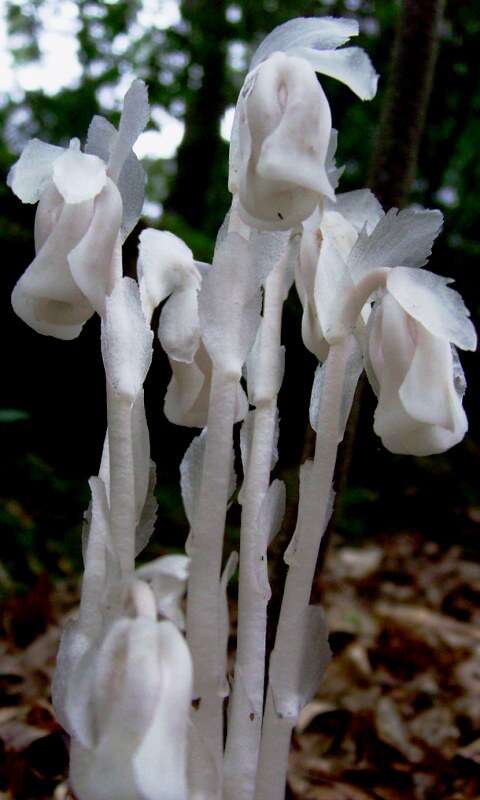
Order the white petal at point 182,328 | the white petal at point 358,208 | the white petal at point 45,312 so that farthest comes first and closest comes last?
1. the white petal at point 358,208
2. the white petal at point 182,328
3. the white petal at point 45,312

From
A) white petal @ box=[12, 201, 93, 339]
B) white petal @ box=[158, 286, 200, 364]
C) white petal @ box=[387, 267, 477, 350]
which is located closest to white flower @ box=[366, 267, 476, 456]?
white petal @ box=[387, 267, 477, 350]

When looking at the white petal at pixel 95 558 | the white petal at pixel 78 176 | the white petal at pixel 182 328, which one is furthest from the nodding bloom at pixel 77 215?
the white petal at pixel 95 558

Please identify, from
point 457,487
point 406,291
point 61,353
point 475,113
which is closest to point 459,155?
point 475,113

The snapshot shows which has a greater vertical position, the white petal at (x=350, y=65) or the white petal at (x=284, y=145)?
the white petal at (x=350, y=65)

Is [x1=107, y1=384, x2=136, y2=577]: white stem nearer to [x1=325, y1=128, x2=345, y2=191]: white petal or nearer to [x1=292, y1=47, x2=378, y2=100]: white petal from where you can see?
[x1=325, y1=128, x2=345, y2=191]: white petal

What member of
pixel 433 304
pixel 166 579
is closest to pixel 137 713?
pixel 166 579

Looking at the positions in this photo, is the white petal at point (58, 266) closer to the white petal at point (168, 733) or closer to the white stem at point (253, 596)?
the white stem at point (253, 596)

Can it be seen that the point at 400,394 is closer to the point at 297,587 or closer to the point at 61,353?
the point at 297,587

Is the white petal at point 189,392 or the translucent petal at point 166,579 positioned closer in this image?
the translucent petal at point 166,579

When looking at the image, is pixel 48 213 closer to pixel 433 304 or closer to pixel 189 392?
pixel 189 392
